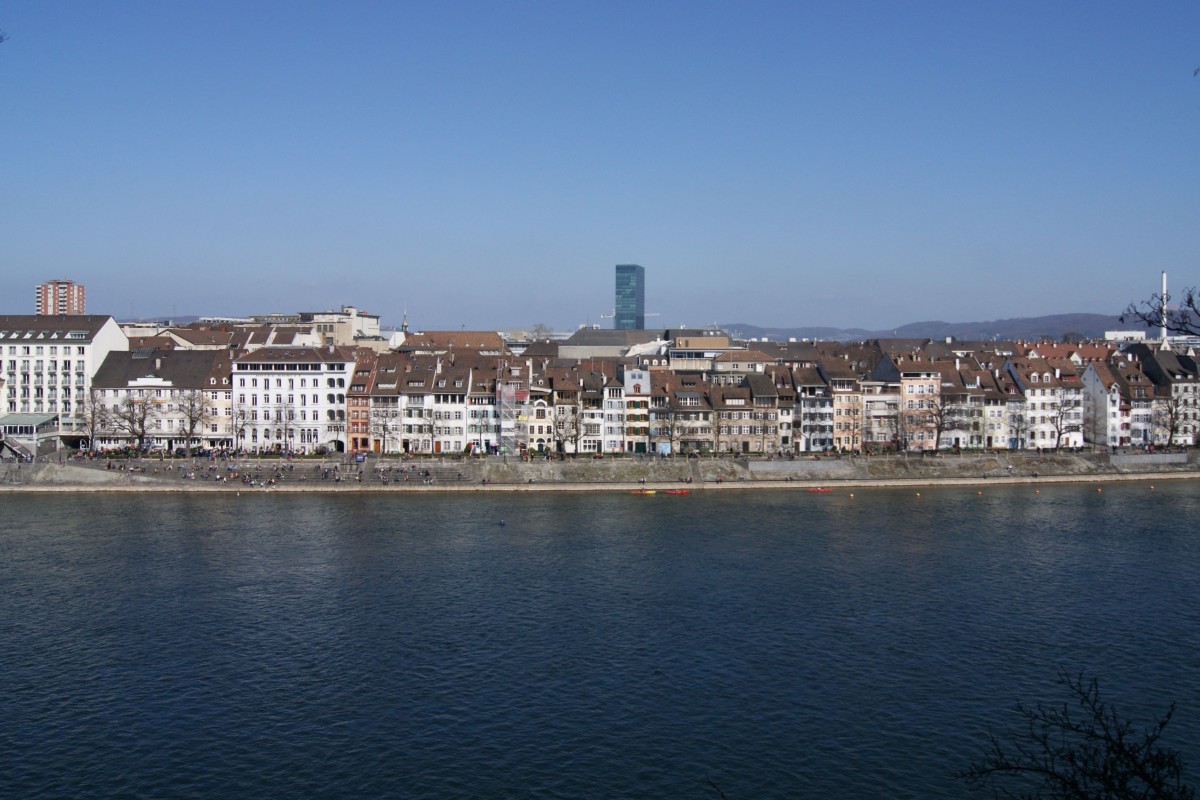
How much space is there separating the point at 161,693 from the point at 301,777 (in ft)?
22.2

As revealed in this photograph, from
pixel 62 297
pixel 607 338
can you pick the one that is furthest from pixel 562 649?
pixel 62 297

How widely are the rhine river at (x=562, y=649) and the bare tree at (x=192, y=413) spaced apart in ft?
65.0

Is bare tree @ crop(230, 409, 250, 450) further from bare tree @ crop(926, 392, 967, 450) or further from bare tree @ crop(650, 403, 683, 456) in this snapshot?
bare tree @ crop(926, 392, 967, 450)

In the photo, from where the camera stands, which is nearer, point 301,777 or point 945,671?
point 301,777

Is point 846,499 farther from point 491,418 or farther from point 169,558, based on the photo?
point 169,558

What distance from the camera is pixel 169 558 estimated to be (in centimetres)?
4338

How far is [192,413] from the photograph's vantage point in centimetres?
7175

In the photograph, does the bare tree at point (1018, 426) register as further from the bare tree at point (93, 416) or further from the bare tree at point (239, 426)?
the bare tree at point (93, 416)

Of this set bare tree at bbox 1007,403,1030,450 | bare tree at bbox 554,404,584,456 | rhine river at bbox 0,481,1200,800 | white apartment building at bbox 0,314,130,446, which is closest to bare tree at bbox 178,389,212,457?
white apartment building at bbox 0,314,130,446

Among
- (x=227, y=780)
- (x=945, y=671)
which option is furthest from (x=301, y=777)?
(x=945, y=671)

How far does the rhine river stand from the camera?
77.9ft

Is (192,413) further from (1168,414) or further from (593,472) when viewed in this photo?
(1168,414)

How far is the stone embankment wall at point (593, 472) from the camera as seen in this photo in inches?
2507

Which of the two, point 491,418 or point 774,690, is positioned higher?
point 491,418
